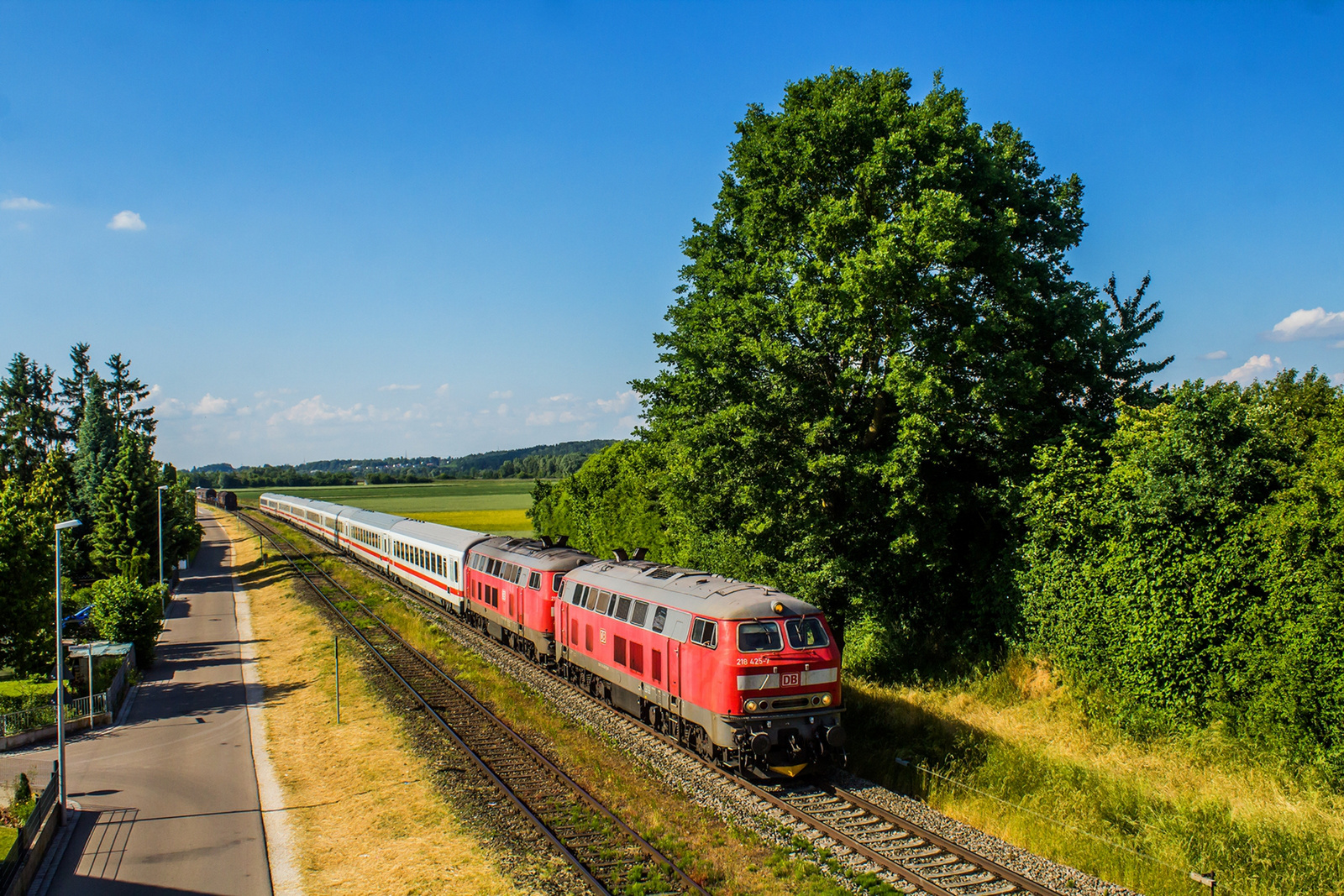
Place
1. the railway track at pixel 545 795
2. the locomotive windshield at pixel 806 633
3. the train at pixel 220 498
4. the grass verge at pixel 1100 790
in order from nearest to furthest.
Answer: the grass verge at pixel 1100 790 < the railway track at pixel 545 795 < the locomotive windshield at pixel 806 633 < the train at pixel 220 498

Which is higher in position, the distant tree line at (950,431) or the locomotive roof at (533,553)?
the distant tree line at (950,431)

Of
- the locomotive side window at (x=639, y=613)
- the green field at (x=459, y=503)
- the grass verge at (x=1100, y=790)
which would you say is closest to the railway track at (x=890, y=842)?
the grass verge at (x=1100, y=790)

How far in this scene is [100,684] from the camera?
89.7ft

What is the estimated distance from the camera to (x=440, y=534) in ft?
136

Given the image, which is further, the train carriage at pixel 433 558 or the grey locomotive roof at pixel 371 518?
the grey locomotive roof at pixel 371 518

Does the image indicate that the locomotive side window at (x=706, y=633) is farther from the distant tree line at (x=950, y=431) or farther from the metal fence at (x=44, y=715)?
the metal fence at (x=44, y=715)

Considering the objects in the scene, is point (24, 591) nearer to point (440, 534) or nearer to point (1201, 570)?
point (440, 534)

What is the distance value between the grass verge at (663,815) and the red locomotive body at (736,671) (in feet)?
4.73

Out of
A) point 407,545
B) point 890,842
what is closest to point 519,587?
point 890,842

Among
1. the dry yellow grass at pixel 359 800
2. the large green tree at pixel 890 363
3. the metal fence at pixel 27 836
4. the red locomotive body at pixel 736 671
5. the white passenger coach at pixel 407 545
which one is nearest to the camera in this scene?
the metal fence at pixel 27 836

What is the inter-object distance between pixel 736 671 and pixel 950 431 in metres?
9.70

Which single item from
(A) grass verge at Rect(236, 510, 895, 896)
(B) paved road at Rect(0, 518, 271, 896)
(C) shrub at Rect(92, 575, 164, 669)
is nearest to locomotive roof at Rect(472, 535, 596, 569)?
(A) grass verge at Rect(236, 510, 895, 896)

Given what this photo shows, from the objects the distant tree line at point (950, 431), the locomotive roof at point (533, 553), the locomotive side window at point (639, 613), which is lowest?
the locomotive side window at point (639, 613)

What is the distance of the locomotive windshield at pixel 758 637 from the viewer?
16.0 m
